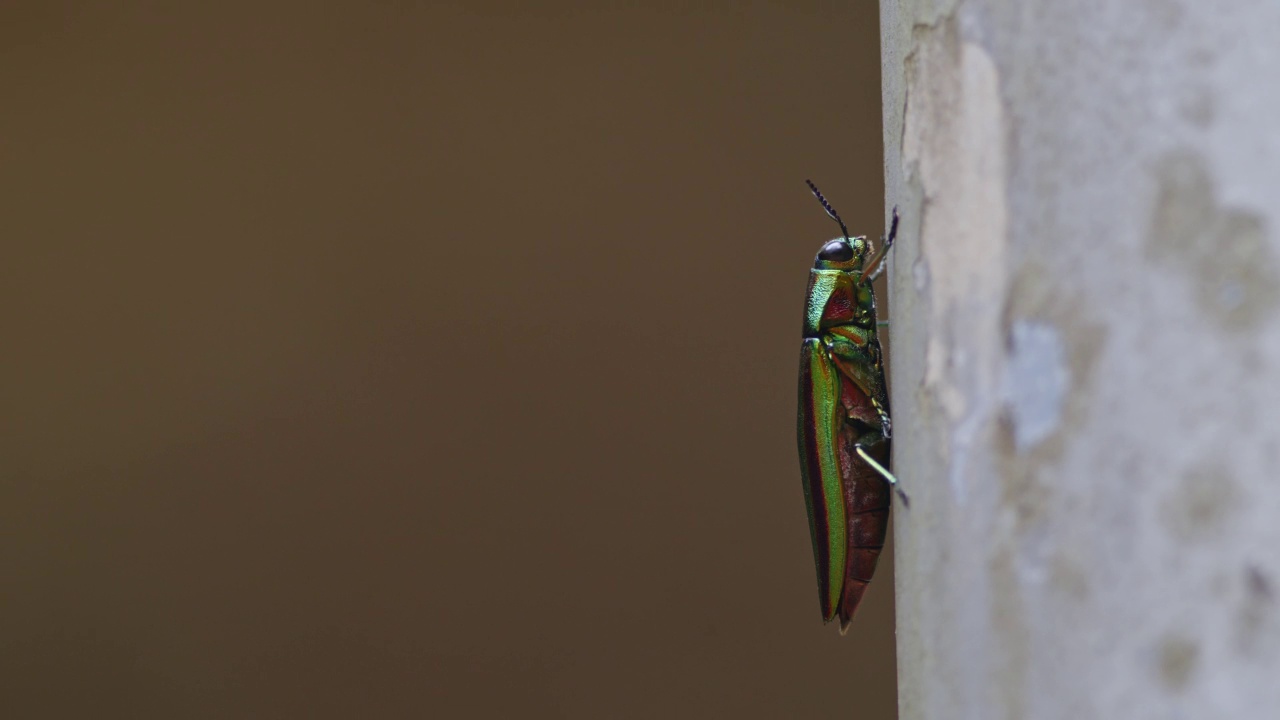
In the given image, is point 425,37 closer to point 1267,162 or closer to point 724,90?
point 724,90

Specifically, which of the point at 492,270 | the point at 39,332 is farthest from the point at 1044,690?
the point at 39,332

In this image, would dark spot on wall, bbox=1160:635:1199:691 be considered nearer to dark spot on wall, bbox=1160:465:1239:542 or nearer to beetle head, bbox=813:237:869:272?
dark spot on wall, bbox=1160:465:1239:542

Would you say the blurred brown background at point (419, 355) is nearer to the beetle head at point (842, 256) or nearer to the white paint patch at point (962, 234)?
the beetle head at point (842, 256)

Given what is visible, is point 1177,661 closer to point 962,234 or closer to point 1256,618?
point 1256,618

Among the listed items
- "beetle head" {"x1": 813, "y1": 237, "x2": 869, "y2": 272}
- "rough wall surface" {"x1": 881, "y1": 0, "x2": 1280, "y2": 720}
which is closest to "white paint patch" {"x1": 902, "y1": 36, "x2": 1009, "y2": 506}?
"rough wall surface" {"x1": 881, "y1": 0, "x2": 1280, "y2": 720}

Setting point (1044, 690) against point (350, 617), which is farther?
point (350, 617)

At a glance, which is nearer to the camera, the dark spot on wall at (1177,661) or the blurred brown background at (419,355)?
the dark spot on wall at (1177,661)

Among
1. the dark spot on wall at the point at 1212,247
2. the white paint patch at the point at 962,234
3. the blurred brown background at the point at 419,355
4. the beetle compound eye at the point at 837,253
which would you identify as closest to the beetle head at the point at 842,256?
the beetle compound eye at the point at 837,253
